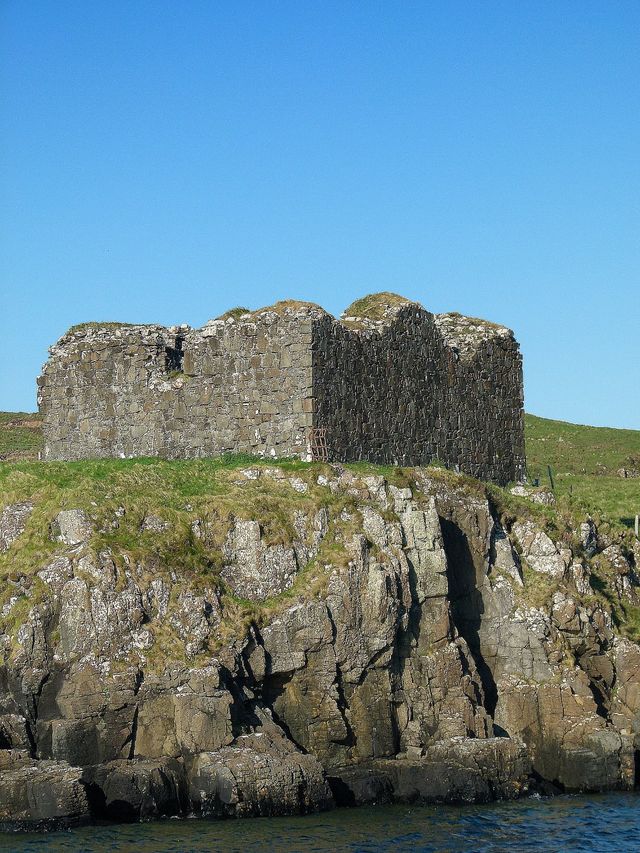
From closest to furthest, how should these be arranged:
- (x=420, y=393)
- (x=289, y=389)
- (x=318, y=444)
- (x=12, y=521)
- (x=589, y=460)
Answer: (x=12, y=521), (x=318, y=444), (x=289, y=389), (x=420, y=393), (x=589, y=460)

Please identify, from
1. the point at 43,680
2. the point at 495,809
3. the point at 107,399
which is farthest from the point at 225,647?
the point at 107,399

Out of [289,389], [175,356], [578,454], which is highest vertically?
[578,454]

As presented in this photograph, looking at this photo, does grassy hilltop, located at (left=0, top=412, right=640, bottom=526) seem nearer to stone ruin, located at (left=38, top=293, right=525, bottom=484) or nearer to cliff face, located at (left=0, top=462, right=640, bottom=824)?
stone ruin, located at (left=38, top=293, right=525, bottom=484)

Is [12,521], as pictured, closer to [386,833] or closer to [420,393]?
[386,833]

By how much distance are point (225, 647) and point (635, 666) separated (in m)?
12.0

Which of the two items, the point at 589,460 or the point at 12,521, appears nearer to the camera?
the point at 12,521

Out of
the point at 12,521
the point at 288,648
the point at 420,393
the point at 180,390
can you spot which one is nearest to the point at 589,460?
the point at 420,393

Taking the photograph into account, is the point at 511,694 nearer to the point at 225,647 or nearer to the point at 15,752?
the point at 225,647

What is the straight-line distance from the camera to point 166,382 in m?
45.8

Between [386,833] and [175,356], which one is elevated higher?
[175,356]

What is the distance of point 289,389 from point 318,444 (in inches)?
70.1

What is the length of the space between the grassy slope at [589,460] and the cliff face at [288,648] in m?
16.3

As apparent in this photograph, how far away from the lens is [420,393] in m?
47.4

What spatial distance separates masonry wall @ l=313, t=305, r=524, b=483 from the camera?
43875mm
